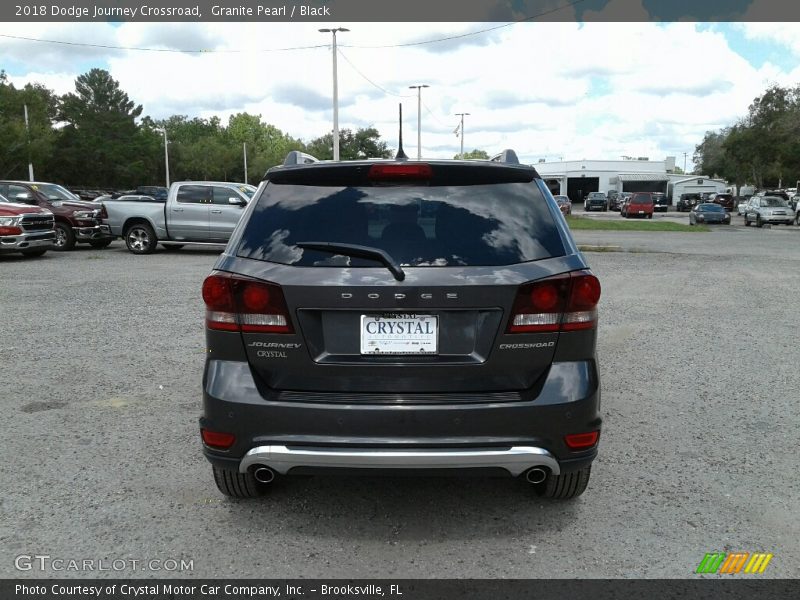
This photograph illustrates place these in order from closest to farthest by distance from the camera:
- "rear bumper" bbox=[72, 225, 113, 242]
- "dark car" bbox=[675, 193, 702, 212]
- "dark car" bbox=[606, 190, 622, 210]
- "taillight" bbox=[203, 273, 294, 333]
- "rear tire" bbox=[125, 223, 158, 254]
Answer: "taillight" bbox=[203, 273, 294, 333] < "rear tire" bbox=[125, 223, 158, 254] < "rear bumper" bbox=[72, 225, 113, 242] < "dark car" bbox=[675, 193, 702, 212] < "dark car" bbox=[606, 190, 622, 210]

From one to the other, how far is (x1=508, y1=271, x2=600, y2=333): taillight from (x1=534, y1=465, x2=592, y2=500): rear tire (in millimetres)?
878

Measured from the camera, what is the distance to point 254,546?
11.0ft

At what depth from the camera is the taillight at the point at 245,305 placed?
318 cm

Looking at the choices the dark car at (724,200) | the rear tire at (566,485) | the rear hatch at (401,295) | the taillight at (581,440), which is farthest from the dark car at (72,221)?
the dark car at (724,200)

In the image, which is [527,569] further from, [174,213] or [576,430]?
[174,213]

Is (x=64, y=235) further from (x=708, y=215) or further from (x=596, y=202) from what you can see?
(x=596, y=202)

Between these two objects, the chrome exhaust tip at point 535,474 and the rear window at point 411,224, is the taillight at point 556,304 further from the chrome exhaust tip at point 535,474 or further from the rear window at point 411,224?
the chrome exhaust tip at point 535,474

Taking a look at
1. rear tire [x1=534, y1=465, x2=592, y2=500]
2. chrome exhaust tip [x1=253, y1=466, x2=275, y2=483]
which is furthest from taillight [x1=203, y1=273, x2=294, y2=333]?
rear tire [x1=534, y1=465, x2=592, y2=500]

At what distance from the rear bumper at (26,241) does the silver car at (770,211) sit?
35.2 metres

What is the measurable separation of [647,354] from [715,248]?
53.4 ft

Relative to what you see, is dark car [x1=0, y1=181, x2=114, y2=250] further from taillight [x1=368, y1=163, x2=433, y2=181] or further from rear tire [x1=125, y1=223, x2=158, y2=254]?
taillight [x1=368, y1=163, x2=433, y2=181]

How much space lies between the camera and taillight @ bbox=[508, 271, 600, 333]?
3148mm

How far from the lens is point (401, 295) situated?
10.1 feet

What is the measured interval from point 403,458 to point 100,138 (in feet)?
304
